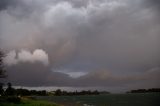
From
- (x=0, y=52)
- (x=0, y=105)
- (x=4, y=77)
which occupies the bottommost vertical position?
(x=0, y=105)

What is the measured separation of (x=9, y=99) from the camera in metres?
86.2

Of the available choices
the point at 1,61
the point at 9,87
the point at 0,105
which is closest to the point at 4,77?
the point at 1,61

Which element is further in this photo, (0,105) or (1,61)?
(1,61)

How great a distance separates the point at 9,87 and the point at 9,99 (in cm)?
5574

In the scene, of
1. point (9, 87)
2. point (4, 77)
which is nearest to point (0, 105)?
point (4, 77)

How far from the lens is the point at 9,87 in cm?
14038

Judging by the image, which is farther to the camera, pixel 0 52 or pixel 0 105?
pixel 0 52

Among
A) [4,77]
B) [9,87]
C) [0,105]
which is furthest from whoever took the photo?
[9,87]

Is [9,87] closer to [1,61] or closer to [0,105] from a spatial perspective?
[1,61]

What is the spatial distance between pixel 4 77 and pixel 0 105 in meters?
15.5

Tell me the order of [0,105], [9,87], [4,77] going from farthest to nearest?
[9,87]
[4,77]
[0,105]

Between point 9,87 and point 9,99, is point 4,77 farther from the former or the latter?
point 9,87

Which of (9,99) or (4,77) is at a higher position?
(4,77)

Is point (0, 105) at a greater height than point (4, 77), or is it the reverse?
point (4, 77)
